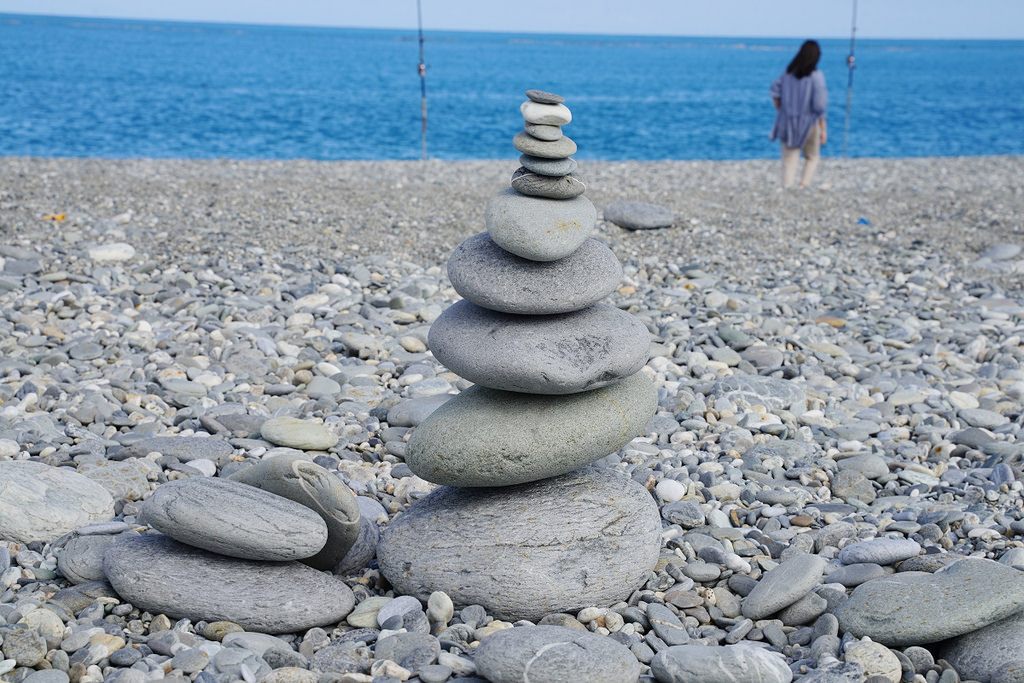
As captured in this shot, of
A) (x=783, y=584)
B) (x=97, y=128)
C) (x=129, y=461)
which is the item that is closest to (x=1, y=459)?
(x=129, y=461)

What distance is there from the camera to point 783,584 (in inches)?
148

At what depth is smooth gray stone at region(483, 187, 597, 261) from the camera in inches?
150

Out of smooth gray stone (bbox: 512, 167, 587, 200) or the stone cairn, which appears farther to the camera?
smooth gray stone (bbox: 512, 167, 587, 200)

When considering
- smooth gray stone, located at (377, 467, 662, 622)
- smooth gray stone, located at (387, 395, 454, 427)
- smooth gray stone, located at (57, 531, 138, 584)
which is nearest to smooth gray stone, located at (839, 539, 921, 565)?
smooth gray stone, located at (377, 467, 662, 622)

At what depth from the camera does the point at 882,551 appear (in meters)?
4.05

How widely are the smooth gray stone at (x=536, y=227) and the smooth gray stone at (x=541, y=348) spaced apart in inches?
11.7

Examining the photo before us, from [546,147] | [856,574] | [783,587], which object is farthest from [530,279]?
[856,574]

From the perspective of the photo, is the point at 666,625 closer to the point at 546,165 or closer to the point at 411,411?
the point at 546,165

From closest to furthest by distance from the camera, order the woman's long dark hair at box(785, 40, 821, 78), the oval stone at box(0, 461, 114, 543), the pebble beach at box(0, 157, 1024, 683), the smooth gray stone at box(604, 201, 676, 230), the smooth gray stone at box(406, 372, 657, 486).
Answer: the pebble beach at box(0, 157, 1024, 683)
the smooth gray stone at box(406, 372, 657, 486)
the oval stone at box(0, 461, 114, 543)
the smooth gray stone at box(604, 201, 676, 230)
the woman's long dark hair at box(785, 40, 821, 78)

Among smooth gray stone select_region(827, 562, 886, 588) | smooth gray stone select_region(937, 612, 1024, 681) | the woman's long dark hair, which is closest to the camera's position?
smooth gray stone select_region(937, 612, 1024, 681)

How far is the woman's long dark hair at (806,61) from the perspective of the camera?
12477 mm

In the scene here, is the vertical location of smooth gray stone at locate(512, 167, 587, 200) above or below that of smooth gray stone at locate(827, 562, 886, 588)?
above

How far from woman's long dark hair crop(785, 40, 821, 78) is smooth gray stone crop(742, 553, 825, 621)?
33.1ft

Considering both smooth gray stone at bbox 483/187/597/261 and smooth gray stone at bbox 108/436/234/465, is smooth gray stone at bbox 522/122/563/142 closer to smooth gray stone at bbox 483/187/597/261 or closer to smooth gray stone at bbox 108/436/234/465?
smooth gray stone at bbox 483/187/597/261
